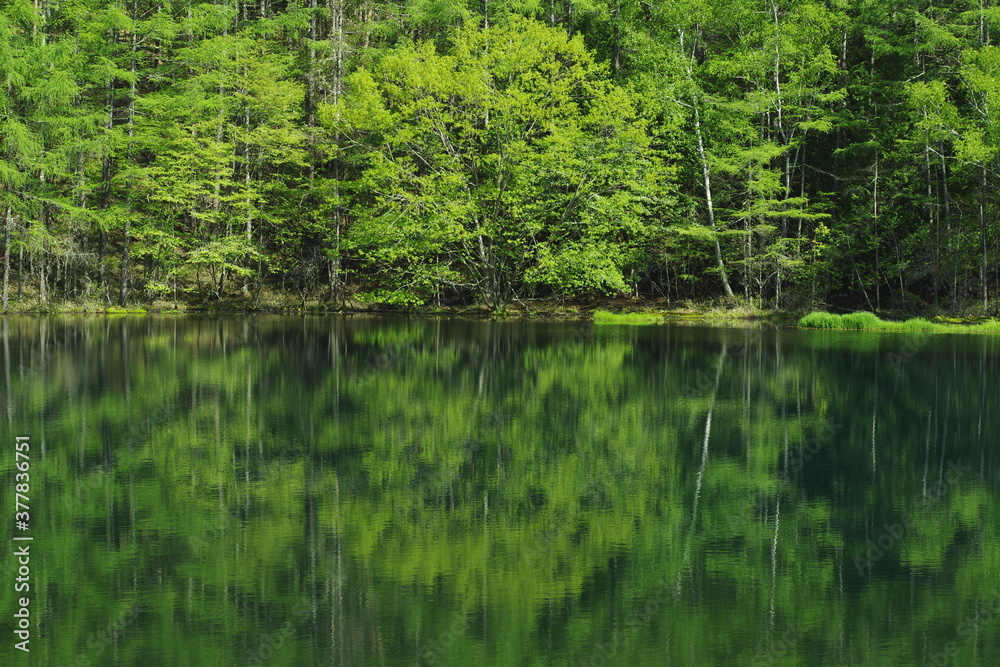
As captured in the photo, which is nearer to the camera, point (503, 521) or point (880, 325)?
point (503, 521)

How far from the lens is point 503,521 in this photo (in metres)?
7.81

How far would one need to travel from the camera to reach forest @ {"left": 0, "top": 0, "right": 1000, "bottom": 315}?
39.1 metres

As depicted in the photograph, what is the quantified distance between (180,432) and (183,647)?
7.01 meters

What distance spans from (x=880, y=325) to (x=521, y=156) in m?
15.4

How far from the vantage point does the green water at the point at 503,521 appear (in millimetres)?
5434

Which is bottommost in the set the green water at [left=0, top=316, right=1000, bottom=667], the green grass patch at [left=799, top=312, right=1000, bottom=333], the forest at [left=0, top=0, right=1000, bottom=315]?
the green water at [left=0, top=316, right=1000, bottom=667]

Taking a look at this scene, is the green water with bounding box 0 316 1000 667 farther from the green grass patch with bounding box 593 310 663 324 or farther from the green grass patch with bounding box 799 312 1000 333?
the green grass patch with bounding box 593 310 663 324

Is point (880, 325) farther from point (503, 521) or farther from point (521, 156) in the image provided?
point (503, 521)

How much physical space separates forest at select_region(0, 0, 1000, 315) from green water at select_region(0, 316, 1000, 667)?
77.6 ft

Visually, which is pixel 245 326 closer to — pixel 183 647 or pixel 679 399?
pixel 679 399

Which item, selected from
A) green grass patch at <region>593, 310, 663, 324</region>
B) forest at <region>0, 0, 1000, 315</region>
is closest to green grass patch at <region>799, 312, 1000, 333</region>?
forest at <region>0, 0, 1000, 315</region>

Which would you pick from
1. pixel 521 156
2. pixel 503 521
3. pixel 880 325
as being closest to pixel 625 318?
pixel 521 156

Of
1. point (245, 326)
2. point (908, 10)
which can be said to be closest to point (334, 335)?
point (245, 326)

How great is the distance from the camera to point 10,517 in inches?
308
